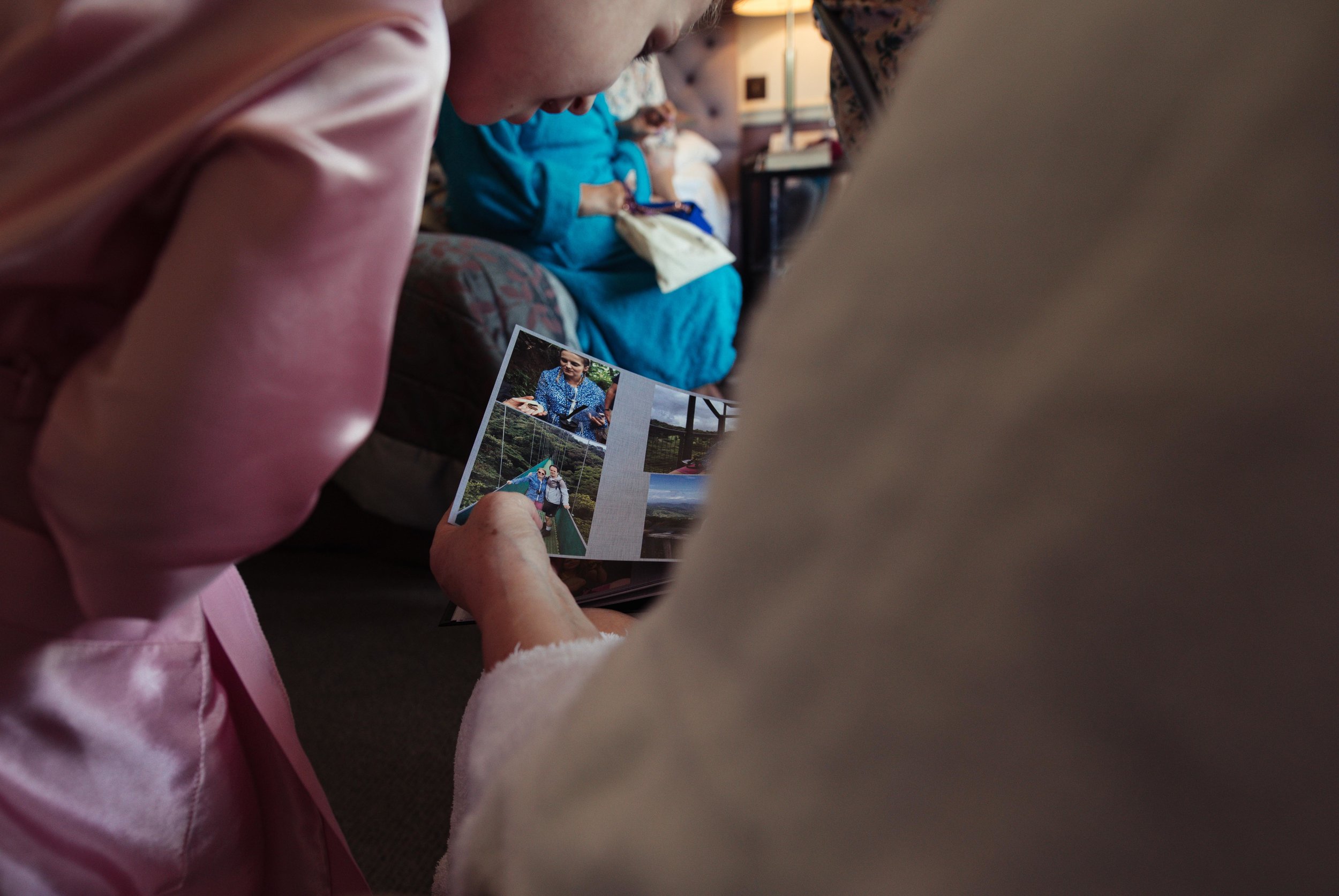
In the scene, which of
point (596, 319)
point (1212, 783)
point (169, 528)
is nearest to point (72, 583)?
point (169, 528)

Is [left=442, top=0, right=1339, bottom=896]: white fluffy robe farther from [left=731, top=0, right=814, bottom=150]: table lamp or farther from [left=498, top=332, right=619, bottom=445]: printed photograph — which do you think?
[left=731, top=0, right=814, bottom=150]: table lamp

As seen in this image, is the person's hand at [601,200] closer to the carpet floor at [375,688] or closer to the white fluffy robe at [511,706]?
the carpet floor at [375,688]

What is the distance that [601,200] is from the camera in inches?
58.4

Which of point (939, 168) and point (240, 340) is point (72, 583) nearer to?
point (240, 340)

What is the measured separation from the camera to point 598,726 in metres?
0.16

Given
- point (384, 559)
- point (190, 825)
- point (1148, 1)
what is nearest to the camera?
point (1148, 1)

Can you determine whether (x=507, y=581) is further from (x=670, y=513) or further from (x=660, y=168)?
(x=660, y=168)

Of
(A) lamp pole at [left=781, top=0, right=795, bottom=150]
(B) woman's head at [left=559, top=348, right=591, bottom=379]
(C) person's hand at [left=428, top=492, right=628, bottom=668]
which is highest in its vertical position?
(A) lamp pole at [left=781, top=0, right=795, bottom=150]

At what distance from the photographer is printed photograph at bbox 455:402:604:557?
523 millimetres

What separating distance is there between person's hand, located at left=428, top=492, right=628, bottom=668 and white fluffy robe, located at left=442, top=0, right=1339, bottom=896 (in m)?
0.21

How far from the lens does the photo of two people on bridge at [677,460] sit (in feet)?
1.76

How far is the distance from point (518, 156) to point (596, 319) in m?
0.31

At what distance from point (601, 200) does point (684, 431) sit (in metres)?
1.00

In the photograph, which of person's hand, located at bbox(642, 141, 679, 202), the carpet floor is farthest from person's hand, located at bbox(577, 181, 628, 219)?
the carpet floor
